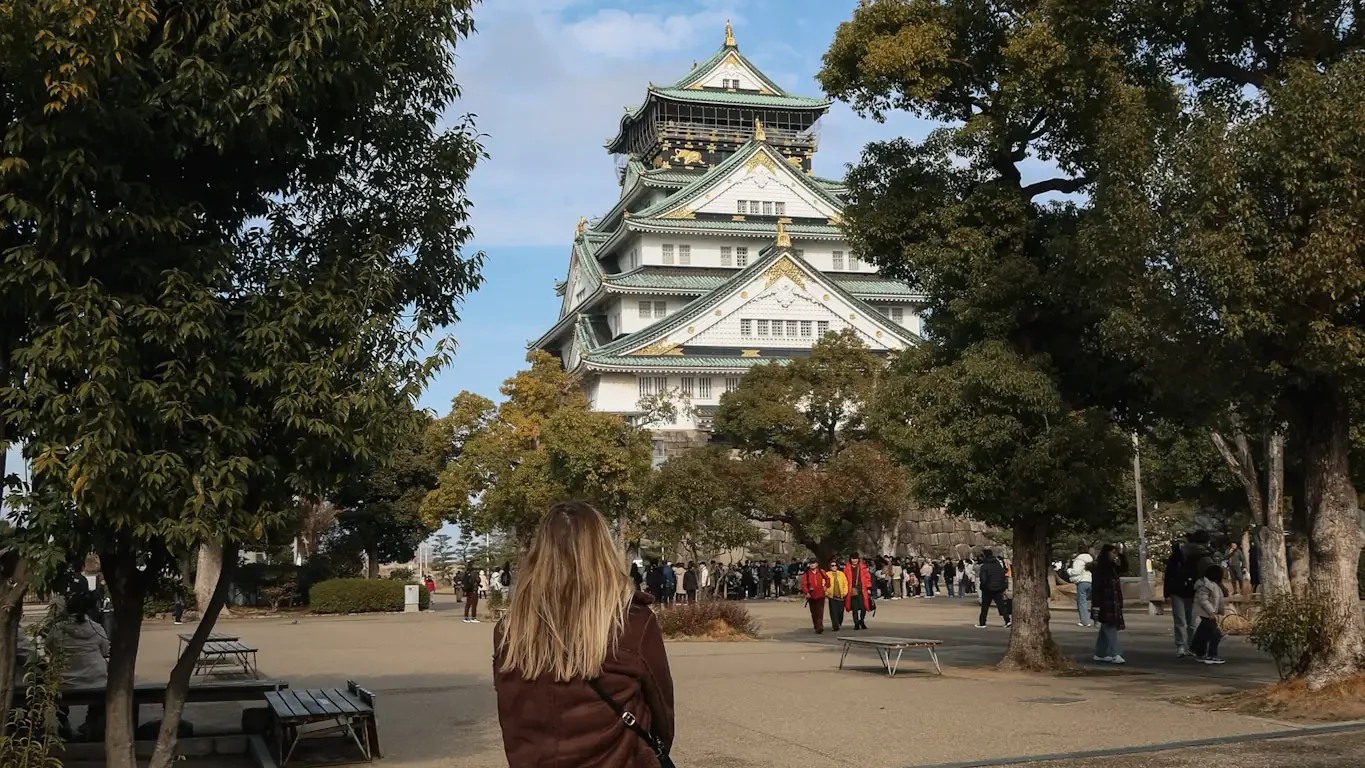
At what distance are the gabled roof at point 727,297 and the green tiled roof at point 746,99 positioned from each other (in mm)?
12165

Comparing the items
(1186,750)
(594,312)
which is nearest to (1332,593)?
(1186,750)

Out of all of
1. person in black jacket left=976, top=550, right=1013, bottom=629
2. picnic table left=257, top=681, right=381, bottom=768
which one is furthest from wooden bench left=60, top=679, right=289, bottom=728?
person in black jacket left=976, top=550, right=1013, bottom=629

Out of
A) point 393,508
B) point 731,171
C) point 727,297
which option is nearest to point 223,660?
point 393,508

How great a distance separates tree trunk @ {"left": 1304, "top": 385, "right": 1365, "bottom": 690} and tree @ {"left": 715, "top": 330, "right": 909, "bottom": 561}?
29.8m

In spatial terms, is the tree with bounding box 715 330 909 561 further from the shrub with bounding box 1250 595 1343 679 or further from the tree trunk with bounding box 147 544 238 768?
the tree trunk with bounding box 147 544 238 768

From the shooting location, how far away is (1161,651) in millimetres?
18938

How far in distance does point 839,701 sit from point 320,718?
574 cm

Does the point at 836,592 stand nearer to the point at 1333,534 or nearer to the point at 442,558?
the point at 1333,534

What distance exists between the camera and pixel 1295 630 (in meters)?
11.8

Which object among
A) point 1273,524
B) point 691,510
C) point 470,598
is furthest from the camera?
point 470,598

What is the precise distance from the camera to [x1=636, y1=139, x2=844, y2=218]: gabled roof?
60.9 m

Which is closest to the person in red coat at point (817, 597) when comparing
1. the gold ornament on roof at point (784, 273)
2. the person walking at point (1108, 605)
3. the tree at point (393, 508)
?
the person walking at point (1108, 605)

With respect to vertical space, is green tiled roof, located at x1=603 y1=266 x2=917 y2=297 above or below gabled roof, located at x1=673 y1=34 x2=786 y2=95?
below

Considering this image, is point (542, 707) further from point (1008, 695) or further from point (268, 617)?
point (268, 617)
